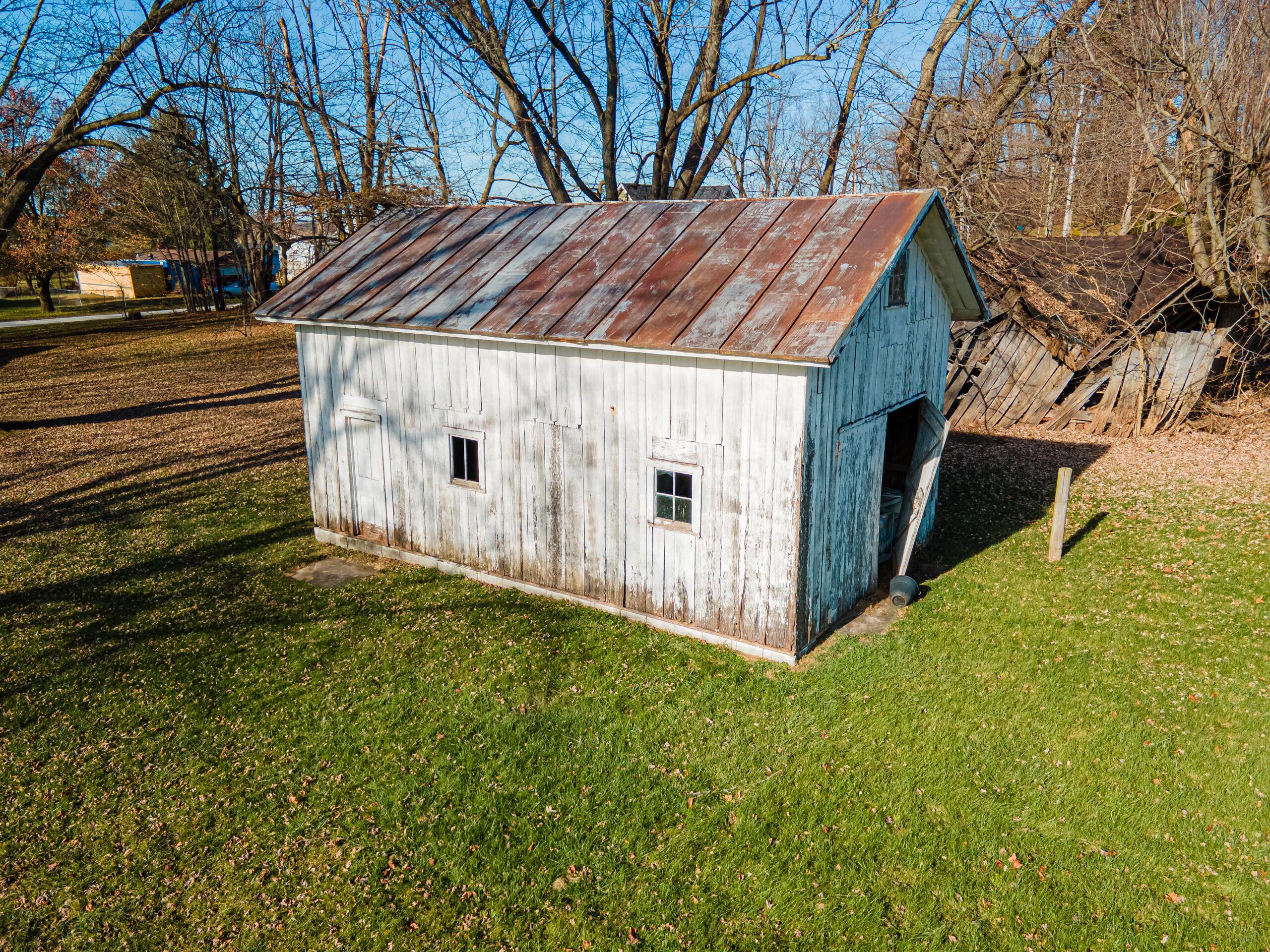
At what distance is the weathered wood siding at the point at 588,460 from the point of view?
856 centimetres

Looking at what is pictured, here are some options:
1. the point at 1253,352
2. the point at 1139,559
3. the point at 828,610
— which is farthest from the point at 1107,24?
the point at 828,610

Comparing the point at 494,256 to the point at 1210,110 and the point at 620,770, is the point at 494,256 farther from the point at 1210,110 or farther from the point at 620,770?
the point at 1210,110

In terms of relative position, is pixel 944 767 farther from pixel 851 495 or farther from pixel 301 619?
pixel 301 619

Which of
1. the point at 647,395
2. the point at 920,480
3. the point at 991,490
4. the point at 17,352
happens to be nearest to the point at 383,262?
the point at 647,395

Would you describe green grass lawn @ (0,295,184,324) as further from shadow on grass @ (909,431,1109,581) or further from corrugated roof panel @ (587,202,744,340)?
shadow on grass @ (909,431,1109,581)

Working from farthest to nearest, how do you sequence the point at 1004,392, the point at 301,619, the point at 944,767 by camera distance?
the point at 1004,392, the point at 301,619, the point at 944,767

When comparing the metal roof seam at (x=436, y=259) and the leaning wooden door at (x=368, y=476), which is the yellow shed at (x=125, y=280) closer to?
the metal roof seam at (x=436, y=259)

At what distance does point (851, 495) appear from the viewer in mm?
9523

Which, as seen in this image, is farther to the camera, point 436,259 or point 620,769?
point 436,259

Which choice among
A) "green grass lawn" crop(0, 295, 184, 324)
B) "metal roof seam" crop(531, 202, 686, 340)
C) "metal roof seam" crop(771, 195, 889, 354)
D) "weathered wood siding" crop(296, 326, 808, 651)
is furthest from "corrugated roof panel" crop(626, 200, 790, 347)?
"green grass lawn" crop(0, 295, 184, 324)

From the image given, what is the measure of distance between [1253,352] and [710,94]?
13.3 m

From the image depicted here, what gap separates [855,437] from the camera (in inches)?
369

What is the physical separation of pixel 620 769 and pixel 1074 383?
16.3 metres

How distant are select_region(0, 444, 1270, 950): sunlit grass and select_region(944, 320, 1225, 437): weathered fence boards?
301 inches
